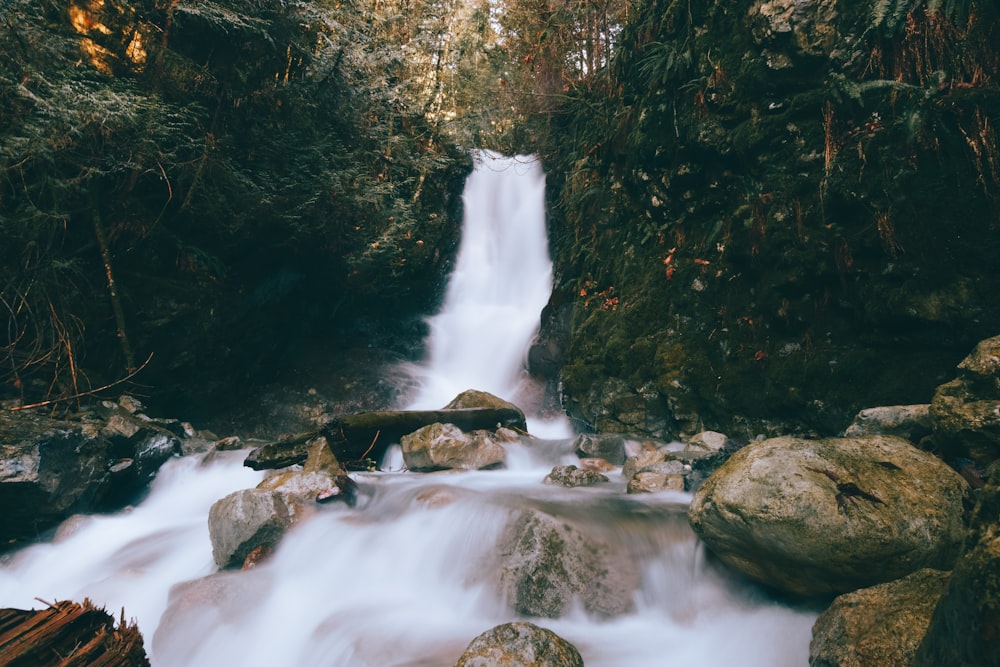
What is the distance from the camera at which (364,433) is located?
6.85m

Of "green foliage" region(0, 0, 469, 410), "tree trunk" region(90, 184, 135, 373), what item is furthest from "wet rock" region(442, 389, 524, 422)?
"tree trunk" region(90, 184, 135, 373)

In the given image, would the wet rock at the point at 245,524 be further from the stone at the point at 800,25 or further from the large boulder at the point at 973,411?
the stone at the point at 800,25

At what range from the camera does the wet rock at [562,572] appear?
3.40m

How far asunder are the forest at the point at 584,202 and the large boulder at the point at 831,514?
6.79ft

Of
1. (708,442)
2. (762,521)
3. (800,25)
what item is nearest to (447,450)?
(708,442)

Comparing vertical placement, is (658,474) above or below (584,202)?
below

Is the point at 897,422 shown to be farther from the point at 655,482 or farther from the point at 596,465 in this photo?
the point at 596,465

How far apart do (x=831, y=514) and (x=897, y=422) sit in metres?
1.91

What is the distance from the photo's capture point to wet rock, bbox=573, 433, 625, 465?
6.74 meters

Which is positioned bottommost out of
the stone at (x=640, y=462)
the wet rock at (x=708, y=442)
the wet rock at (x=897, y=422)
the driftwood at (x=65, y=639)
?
the stone at (x=640, y=462)

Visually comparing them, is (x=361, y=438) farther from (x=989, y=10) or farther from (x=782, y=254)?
(x=989, y=10)

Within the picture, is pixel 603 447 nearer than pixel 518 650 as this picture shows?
No

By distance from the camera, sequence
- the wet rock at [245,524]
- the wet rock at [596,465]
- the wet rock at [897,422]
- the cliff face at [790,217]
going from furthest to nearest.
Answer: the wet rock at [596,465] < the cliff face at [790,217] < the wet rock at [245,524] < the wet rock at [897,422]

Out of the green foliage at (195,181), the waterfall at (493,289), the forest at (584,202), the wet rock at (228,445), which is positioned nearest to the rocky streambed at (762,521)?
the forest at (584,202)
